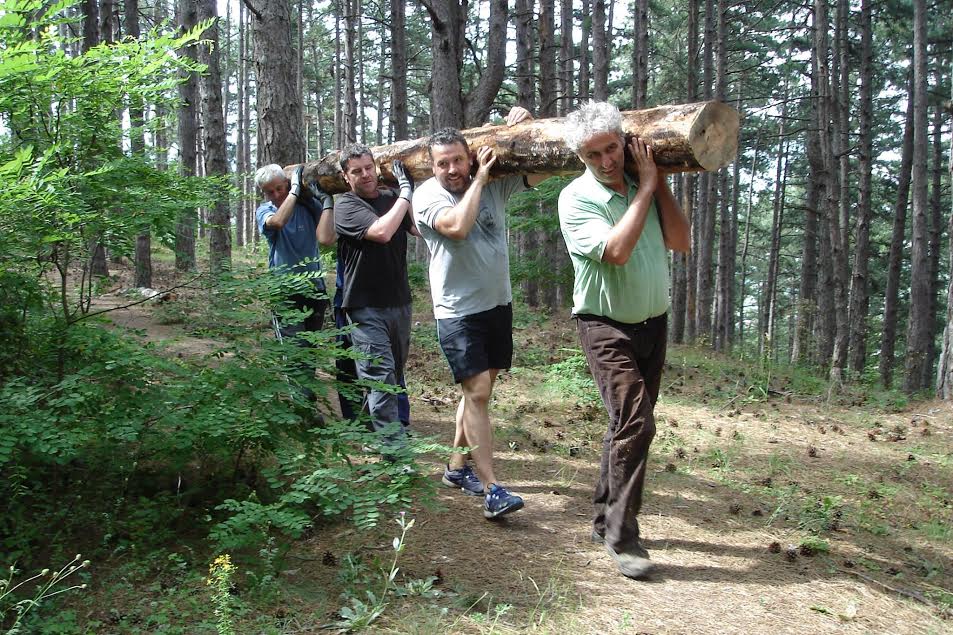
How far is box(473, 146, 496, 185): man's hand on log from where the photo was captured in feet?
14.2

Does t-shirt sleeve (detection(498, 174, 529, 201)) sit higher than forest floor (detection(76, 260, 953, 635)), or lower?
higher

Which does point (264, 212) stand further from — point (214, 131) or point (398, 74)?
point (398, 74)

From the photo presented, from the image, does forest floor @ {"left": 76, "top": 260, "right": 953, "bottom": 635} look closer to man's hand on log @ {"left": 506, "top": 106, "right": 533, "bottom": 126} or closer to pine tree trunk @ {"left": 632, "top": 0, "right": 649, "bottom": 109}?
man's hand on log @ {"left": 506, "top": 106, "right": 533, "bottom": 126}

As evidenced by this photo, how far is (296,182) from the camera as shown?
18.7ft

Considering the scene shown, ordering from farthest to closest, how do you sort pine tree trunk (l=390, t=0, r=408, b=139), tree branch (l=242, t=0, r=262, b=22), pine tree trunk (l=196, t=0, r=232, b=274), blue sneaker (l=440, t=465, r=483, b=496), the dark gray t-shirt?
pine tree trunk (l=390, t=0, r=408, b=139)
pine tree trunk (l=196, t=0, r=232, b=274)
tree branch (l=242, t=0, r=262, b=22)
the dark gray t-shirt
blue sneaker (l=440, t=465, r=483, b=496)

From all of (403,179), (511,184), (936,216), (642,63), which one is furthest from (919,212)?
(403,179)

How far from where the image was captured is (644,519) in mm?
Answer: 4559

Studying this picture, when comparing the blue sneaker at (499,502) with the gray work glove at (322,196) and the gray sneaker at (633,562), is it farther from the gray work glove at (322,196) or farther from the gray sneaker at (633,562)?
the gray work glove at (322,196)

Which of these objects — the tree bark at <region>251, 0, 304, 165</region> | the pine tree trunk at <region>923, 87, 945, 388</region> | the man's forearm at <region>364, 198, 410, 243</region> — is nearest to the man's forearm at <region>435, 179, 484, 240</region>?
the man's forearm at <region>364, 198, 410, 243</region>

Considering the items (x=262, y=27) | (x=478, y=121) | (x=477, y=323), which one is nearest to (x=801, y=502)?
(x=477, y=323)

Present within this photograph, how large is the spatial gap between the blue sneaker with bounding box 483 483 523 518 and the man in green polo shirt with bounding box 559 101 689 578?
1.99ft

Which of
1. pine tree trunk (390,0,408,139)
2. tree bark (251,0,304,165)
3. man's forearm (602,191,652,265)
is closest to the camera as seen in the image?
man's forearm (602,191,652,265)

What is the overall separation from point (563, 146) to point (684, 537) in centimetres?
254

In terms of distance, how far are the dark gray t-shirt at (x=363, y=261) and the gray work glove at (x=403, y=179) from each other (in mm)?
260
